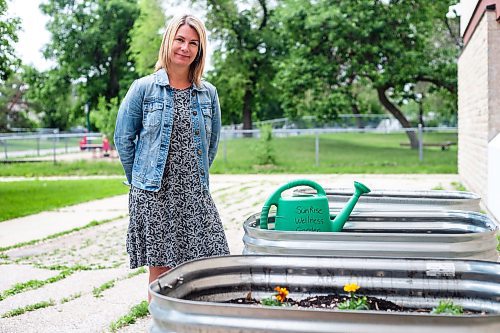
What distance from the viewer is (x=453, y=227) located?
3957mm

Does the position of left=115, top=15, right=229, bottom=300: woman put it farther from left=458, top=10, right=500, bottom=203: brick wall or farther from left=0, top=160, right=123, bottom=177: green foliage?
left=0, top=160, right=123, bottom=177: green foliage

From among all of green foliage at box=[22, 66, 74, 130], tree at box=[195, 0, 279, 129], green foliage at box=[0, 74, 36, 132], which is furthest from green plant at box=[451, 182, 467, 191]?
green foliage at box=[0, 74, 36, 132]

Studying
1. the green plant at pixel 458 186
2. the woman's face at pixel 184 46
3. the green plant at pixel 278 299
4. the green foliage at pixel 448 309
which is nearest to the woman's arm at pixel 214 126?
the woman's face at pixel 184 46

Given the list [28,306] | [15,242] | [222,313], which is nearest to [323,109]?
[15,242]

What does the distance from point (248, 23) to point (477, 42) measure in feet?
66.0

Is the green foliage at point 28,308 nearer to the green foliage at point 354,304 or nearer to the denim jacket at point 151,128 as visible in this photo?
the denim jacket at point 151,128

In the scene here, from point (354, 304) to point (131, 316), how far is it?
227 centimetres

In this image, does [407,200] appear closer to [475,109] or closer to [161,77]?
[161,77]

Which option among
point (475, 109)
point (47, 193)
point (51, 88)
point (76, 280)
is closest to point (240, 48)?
point (51, 88)

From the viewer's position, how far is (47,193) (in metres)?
13.7

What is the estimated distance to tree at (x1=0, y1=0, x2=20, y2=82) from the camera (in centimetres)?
1209

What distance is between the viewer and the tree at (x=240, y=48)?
28.1 m

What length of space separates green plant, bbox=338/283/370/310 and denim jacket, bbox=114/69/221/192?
133cm

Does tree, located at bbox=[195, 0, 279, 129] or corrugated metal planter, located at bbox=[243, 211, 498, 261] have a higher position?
tree, located at bbox=[195, 0, 279, 129]
